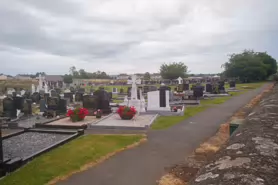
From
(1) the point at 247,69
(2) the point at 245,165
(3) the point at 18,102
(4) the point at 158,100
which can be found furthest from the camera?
(1) the point at 247,69

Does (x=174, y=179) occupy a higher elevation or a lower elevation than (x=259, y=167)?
lower

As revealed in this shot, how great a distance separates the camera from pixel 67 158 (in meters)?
6.93

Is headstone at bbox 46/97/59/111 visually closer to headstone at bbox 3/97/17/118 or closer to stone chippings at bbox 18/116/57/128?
stone chippings at bbox 18/116/57/128

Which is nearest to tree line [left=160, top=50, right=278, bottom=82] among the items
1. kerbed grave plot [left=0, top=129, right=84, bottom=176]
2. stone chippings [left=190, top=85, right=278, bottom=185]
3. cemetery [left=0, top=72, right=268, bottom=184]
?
cemetery [left=0, top=72, right=268, bottom=184]

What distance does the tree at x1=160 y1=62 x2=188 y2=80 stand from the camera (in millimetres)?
63656

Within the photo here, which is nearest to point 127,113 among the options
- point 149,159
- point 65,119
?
point 65,119

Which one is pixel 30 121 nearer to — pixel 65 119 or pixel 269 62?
pixel 65 119

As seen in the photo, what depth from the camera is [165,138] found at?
9.23 m

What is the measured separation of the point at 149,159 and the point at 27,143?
495 centimetres

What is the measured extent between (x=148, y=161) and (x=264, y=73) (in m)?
61.7

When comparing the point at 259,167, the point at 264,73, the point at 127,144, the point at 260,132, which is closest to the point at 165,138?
the point at 127,144

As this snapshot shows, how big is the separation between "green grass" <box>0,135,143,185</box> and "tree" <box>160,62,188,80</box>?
55502mm

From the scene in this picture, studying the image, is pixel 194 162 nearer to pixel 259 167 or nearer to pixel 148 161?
pixel 148 161

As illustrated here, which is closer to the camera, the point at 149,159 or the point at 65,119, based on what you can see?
the point at 149,159
